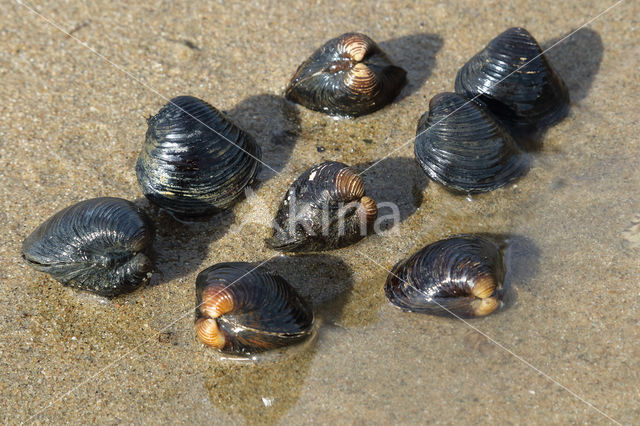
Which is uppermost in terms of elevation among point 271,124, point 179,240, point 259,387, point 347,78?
point 347,78

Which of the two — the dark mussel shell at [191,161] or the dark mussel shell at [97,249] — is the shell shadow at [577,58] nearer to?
the dark mussel shell at [191,161]

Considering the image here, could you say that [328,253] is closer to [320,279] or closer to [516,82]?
[320,279]

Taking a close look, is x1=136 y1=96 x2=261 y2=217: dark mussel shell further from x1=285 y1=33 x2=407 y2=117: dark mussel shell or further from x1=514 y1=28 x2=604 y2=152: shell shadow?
x1=514 y1=28 x2=604 y2=152: shell shadow

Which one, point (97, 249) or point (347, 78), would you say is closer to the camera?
point (97, 249)

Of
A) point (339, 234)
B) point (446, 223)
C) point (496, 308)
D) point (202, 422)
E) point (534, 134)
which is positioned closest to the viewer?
point (202, 422)

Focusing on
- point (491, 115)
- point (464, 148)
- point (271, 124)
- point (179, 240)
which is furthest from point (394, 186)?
Answer: point (179, 240)

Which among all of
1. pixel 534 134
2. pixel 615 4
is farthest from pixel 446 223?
pixel 615 4

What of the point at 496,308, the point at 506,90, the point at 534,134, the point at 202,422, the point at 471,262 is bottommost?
the point at 202,422

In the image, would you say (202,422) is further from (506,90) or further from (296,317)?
(506,90)
